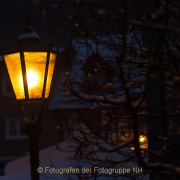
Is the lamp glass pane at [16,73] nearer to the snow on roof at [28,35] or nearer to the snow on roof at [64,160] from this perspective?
the snow on roof at [28,35]

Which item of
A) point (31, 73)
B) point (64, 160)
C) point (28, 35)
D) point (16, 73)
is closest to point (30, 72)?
point (31, 73)

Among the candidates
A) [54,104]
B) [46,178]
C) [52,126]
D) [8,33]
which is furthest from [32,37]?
[8,33]

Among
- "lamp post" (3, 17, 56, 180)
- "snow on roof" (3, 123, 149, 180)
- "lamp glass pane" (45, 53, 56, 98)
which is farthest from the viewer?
"snow on roof" (3, 123, 149, 180)

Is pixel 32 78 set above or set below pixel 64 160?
above

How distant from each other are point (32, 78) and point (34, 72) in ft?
0.24

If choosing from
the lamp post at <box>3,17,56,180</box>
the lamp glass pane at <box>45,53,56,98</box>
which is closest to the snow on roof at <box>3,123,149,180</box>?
the lamp post at <box>3,17,56,180</box>

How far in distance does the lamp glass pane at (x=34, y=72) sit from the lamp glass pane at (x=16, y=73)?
0.32 feet

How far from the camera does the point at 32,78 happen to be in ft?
10.7

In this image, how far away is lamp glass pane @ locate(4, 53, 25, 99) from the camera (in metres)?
3.27

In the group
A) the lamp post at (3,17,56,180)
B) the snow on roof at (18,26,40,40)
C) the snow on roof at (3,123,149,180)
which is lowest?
the snow on roof at (3,123,149,180)

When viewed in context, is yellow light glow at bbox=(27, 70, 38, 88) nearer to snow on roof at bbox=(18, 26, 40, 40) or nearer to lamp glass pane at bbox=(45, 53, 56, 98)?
lamp glass pane at bbox=(45, 53, 56, 98)

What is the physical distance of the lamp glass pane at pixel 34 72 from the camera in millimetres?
3240

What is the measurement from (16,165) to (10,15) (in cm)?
1437

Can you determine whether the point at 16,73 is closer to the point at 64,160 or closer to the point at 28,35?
the point at 28,35
